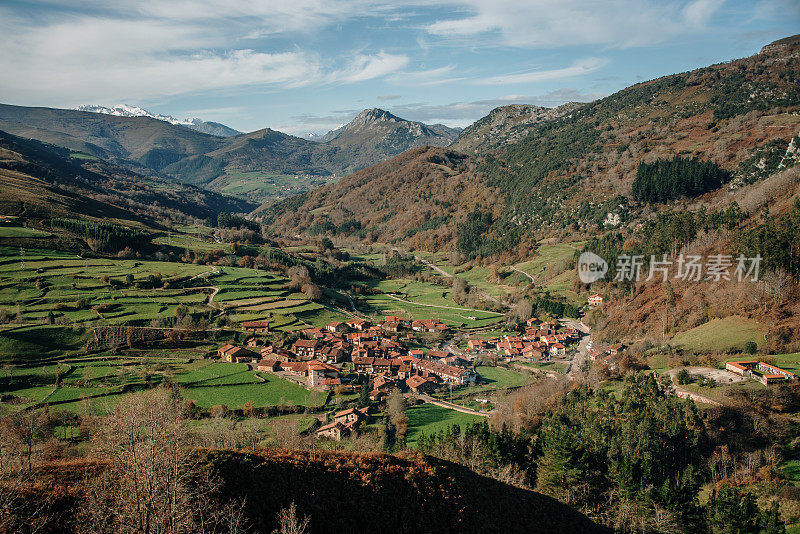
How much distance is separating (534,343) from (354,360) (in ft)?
85.2

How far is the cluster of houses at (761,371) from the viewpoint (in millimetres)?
34469

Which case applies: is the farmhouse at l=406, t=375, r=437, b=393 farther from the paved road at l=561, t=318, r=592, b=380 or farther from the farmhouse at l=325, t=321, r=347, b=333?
the farmhouse at l=325, t=321, r=347, b=333

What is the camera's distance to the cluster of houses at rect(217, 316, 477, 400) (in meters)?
48.8

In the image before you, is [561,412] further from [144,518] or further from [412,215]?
[412,215]

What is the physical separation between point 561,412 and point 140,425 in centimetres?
3403

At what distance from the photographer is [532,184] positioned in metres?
127

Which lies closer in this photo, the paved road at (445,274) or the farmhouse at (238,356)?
the farmhouse at (238,356)

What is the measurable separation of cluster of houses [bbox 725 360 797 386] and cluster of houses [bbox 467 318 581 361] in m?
22.7

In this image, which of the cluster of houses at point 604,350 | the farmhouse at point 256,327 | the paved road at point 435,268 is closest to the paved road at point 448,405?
the cluster of houses at point 604,350

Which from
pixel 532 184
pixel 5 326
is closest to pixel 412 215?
pixel 532 184

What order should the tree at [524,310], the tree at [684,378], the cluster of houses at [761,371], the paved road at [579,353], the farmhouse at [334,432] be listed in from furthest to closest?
the tree at [524,310] < the paved road at [579,353] < the tree at [684,378] < the farmhouse at [334,432] < the cluster of houses at [761,371]

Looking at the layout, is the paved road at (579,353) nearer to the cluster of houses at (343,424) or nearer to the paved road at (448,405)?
the paved road at (448,405)

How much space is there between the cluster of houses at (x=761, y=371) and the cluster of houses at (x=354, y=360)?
82.9 ft

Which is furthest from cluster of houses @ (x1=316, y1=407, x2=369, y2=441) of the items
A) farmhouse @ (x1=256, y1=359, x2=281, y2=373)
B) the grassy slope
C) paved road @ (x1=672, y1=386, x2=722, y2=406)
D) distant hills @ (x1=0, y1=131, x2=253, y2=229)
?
distant hills @ (x1=0, y1=131, x2=253, y2=229)
